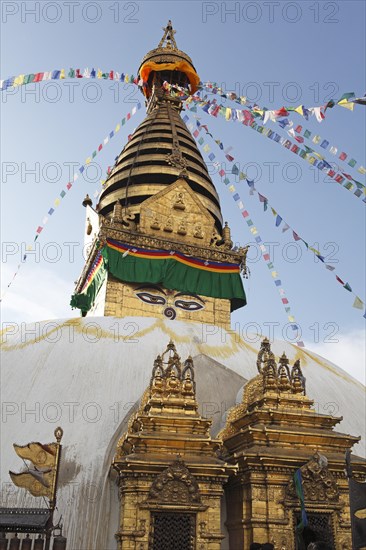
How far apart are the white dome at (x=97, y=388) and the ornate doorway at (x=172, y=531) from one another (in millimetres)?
848

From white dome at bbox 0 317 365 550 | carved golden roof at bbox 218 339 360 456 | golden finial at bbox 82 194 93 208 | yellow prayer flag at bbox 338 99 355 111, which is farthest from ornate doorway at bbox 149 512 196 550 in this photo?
golden finial at bbox 82 194 93 208

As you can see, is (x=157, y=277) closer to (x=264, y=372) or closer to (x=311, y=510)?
(x=264, y=372)

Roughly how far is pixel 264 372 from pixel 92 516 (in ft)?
11.9

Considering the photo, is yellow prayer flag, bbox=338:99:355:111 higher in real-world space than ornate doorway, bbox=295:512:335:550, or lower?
higher

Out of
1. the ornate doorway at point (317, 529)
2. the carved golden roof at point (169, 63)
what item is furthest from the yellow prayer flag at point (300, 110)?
the carved golden roof at point (169, 63)

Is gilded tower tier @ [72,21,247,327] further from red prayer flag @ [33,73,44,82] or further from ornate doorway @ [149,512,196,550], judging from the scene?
ornate doorway @ [149,512,196,550]

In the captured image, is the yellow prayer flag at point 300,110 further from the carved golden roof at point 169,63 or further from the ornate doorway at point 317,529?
the carved golden roof at point 169,63

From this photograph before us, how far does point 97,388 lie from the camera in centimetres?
980

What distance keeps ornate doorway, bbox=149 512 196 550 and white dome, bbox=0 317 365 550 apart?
848 millimetres

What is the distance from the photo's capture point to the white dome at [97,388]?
8.28m

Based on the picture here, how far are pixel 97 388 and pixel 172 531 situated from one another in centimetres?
308

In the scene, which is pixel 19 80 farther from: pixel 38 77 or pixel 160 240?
pixel 160 240

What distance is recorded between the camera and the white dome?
8.28 m

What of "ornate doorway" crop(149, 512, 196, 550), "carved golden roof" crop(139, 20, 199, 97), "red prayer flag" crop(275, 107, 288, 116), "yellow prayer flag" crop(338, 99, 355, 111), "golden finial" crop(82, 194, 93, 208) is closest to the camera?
"ornate doorway" crop(149, 512, 196, 550)
